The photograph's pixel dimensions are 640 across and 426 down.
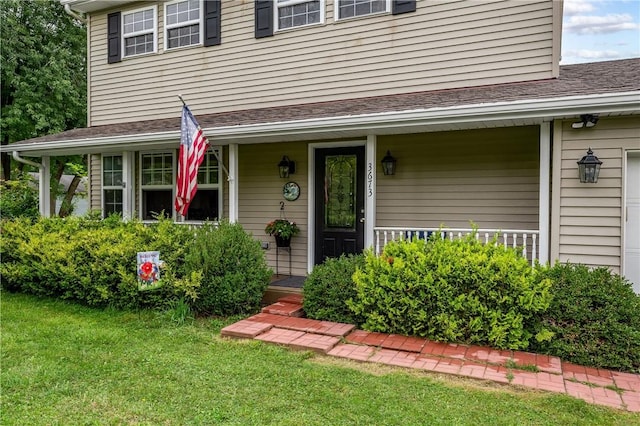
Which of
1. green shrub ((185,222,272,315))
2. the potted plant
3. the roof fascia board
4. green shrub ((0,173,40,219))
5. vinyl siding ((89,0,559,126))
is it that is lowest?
green shrub ((185,222,272,315))

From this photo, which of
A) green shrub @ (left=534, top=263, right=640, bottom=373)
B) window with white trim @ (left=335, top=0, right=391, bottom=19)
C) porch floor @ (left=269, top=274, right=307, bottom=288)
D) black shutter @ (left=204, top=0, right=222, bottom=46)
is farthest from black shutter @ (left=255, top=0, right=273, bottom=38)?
green shrub @ (left=534, top=263, right=640, bottom=373)

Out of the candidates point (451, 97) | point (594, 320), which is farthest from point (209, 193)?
point (594, 320)

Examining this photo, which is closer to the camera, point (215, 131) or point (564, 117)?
point (564, 117)

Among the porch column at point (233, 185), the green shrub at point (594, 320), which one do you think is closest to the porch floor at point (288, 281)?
the porch column at point (233, 185)

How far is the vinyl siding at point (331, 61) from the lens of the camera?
604 centimetres

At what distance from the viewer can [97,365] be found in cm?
384

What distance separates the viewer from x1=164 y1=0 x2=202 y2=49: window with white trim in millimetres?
8281

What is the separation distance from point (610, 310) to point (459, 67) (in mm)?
3748

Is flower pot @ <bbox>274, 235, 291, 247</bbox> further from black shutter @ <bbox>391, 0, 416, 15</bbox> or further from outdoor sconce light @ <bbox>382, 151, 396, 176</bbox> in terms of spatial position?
black shutter @ <bbox>391, 0, 416, 15</bbox>

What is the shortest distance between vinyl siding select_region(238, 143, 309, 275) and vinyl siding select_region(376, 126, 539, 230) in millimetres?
1318

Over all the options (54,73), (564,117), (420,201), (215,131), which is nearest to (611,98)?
(564,117)

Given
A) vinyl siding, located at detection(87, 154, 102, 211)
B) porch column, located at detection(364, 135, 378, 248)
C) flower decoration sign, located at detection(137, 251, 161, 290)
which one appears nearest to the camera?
flower decoration sign, located at detection(137, 251, 161, 290)

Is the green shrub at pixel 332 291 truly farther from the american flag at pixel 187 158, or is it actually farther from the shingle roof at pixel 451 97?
the american flag at pixel 187 158

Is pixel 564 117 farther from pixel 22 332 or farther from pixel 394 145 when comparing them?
pixel 22 332
